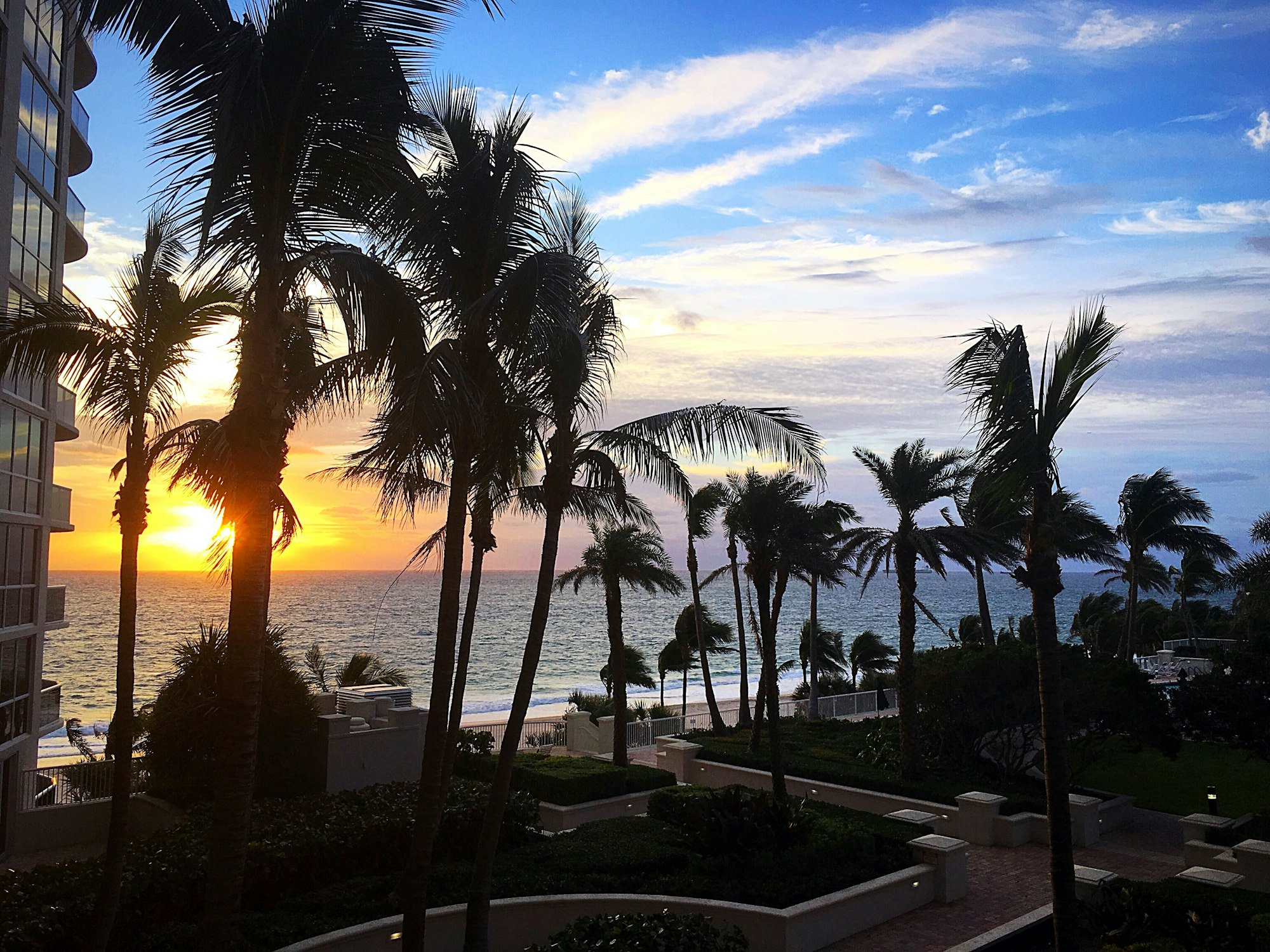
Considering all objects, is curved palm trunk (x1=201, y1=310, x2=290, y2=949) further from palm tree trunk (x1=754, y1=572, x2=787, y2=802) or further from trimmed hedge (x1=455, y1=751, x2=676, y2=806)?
trimmed hedge (x1=455, y1=751, x2=676, y2=806)

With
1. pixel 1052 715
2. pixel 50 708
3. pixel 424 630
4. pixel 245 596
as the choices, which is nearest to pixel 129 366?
pixel 245 596

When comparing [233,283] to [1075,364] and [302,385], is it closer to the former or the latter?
[302,385]

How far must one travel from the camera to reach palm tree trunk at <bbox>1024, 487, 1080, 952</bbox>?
8.72 metres

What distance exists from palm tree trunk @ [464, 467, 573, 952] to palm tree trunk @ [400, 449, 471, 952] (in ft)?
1.81

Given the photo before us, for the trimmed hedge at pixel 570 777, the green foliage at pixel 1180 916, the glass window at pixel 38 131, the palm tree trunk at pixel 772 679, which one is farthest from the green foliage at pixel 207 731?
the green foliage at pixel 1180 916

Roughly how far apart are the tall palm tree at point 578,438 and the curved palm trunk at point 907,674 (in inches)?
382

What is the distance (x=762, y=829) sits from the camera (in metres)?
12.7

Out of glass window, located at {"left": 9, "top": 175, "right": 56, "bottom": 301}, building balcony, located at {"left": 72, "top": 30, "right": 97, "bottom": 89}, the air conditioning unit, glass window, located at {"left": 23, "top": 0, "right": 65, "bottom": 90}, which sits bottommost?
the air conditioning unit

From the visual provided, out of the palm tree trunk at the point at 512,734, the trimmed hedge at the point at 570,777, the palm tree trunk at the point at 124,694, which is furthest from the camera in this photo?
the trimmed hedge at the point at 570,777

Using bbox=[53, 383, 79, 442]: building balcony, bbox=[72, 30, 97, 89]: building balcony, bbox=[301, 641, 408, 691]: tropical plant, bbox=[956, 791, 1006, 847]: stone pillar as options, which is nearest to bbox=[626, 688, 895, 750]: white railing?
bbox=[301, 641, 408, 691]: tropical plant

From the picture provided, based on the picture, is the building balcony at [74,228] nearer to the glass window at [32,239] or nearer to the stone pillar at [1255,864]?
the glass window at [32,239]

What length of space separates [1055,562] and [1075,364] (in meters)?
2.05

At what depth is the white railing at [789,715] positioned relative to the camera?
25.3 meters

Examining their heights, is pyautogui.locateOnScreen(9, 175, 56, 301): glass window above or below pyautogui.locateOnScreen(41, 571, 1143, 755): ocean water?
above
